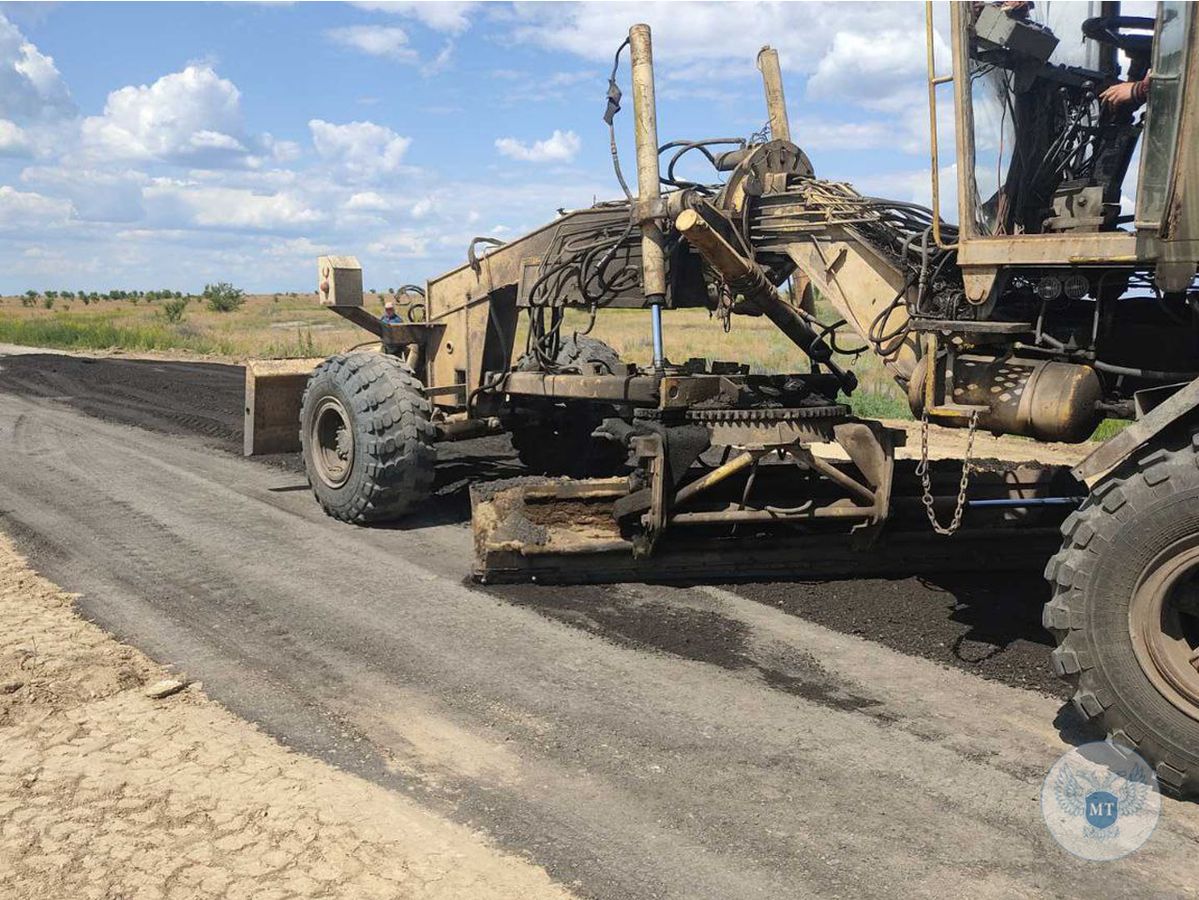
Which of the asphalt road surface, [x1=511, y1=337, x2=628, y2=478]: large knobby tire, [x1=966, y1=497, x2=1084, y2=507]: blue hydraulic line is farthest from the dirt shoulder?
[x1=511, y1=337, x2=628, y2=478]: large knobby tire

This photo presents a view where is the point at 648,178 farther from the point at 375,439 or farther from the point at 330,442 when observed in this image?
the point at 330,442

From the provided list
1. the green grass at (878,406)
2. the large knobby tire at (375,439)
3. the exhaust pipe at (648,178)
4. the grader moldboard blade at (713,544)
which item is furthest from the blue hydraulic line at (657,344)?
the green grass at (878,406)

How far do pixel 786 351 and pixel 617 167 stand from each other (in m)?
20.9

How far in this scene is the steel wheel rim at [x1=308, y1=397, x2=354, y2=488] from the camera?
828cm

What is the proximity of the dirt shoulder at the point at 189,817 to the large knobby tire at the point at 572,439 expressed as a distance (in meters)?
4.83

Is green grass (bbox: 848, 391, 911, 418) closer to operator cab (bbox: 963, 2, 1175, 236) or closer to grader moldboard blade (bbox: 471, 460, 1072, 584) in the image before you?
grader moldboard blade (bbox: 471, 460, 1072, 584)

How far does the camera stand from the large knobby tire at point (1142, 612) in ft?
12.7

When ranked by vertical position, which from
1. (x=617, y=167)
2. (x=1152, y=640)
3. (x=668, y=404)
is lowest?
(x=1152, y=640)

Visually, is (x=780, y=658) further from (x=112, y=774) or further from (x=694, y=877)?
(x=112, y=774)

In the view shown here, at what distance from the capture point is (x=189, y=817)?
375 centimetres

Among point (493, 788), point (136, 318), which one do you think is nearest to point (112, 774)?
point (493, 788)

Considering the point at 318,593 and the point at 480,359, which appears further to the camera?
the point at 480,359

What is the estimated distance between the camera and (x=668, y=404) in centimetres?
645

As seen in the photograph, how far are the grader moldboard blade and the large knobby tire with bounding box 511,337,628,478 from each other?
2525 millimetres
